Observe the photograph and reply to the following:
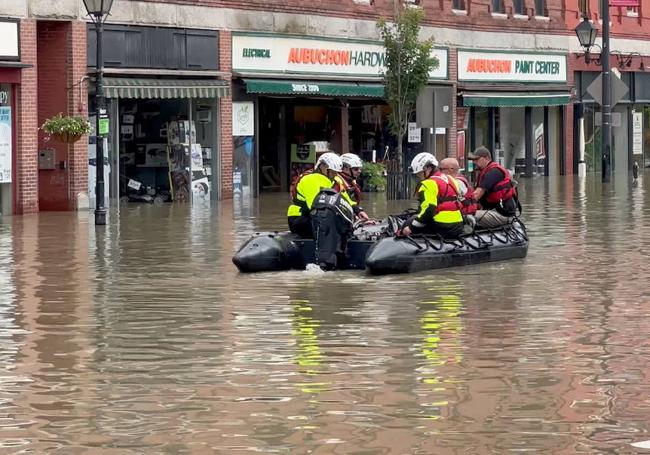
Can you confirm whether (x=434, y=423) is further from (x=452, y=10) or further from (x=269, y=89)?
(x=452, y=10)

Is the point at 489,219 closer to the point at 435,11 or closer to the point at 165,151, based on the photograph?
the point at 165,151

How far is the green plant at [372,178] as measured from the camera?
1651 inches

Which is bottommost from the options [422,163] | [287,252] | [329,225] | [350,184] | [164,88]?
[287,252]

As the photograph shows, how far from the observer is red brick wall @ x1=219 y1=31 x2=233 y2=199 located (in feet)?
127

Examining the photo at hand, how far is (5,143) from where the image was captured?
107ft

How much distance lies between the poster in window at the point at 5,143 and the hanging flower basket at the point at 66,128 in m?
0.71

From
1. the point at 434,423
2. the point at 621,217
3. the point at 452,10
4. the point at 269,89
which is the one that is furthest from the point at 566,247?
the point at 452,10

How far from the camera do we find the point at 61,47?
Result: 34219mm

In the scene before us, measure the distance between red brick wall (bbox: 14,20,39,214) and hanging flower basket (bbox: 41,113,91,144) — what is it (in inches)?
14.3

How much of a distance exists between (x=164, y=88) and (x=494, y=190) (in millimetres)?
15352

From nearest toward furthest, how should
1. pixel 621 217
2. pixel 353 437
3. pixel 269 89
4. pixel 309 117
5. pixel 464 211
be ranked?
pixel 353 437, pixel 464 211, pixel 621 217, pixel 269 89, pixel 309 117

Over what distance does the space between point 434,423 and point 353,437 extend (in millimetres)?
603

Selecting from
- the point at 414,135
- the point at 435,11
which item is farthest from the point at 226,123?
the point at 435,11

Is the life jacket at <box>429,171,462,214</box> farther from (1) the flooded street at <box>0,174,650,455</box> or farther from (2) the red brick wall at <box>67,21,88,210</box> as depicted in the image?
(2) the red brick wall at <box>67,21,88,210</box>
